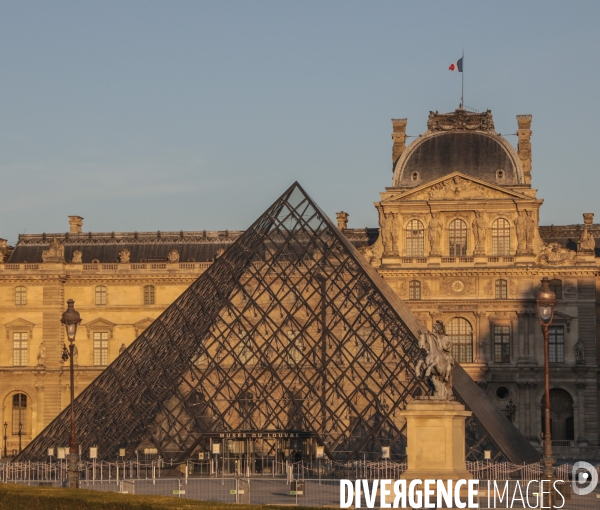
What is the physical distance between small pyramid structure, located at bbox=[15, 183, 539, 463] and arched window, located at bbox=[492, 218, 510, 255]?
2235 centimetres

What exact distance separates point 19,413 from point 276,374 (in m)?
33.2

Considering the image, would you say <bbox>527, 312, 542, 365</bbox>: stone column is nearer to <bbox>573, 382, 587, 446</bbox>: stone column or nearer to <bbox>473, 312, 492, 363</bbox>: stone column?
<bbox>473, 312, 492, 363</bbox>: stone column

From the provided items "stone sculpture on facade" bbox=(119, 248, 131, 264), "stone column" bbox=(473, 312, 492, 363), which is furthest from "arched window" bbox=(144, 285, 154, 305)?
"stone column" bbox=(473, 312, 492, 363)

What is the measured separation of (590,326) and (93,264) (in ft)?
80.5

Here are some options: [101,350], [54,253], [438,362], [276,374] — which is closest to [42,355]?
[101,350]

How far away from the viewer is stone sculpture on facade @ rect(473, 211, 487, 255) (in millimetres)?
73625

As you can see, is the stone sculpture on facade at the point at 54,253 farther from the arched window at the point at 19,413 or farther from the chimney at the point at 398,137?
the chimney at the point at 398,137

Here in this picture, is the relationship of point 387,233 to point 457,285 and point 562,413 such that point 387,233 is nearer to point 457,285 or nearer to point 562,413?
point 457,285

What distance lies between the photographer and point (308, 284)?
51000 millimetres

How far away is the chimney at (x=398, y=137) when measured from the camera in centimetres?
7706

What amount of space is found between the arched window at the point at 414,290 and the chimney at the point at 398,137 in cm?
624

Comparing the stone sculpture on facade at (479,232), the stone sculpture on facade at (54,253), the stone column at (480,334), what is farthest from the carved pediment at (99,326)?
the stone sculpture on facade at (479,232)

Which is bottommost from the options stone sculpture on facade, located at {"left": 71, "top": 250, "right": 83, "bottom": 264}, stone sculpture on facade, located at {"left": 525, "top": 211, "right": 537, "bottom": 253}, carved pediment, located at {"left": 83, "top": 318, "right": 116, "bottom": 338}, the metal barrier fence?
the metal barrier fence

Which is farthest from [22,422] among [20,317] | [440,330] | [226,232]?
[440,330]
